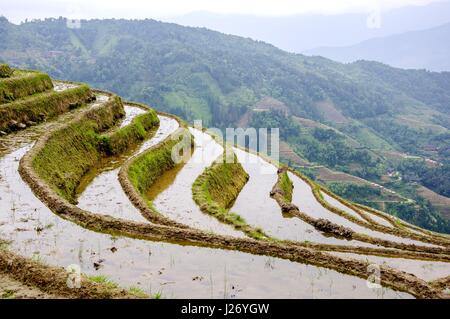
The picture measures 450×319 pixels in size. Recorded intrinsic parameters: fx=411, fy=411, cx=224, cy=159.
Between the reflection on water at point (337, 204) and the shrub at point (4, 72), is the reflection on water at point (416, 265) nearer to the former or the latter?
the reflection on water at point (337, 204)

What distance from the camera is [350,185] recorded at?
121062 mm

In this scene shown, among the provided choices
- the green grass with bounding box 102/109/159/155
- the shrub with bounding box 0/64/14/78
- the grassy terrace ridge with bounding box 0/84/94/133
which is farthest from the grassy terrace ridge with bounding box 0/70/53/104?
the green grass with bounding box 102/109/159/155

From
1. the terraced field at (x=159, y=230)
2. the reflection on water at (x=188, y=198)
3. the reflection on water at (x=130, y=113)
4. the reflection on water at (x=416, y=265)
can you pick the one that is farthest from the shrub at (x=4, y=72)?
the reflection on water at (x=416, y=265)

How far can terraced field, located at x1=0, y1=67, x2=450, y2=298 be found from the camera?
11180 mm

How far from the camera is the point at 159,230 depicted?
48.0ft

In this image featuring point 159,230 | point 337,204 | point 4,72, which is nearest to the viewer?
point 159,230

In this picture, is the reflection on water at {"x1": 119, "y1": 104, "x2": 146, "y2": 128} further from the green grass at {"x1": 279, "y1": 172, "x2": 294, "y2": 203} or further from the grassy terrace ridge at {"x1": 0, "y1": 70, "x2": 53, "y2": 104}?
the green grass at {"x1": 279, "y1": 172, "x2": 294, "y2": 203}

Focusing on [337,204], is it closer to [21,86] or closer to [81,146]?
[81,146]

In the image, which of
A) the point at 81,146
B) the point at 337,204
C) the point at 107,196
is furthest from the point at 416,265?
the point at 81,146

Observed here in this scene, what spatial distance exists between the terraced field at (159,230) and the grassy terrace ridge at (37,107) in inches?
4.2

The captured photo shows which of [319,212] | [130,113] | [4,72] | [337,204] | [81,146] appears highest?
[4,72]

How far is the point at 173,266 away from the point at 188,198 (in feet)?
34.3

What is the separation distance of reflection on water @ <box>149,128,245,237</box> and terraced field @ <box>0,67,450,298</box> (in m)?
0.09

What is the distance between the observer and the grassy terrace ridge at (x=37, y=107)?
2697 centimetres
